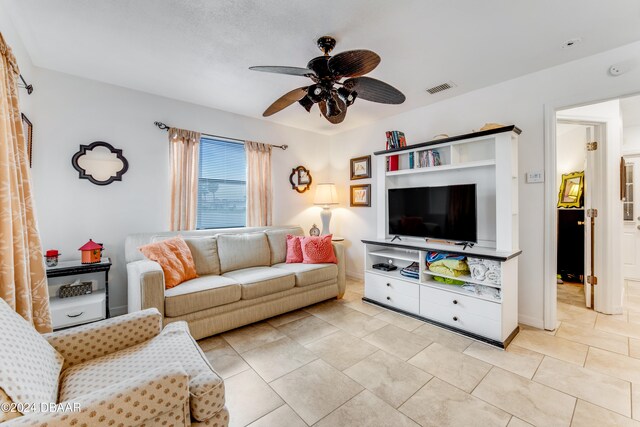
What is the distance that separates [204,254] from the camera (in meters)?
3.00

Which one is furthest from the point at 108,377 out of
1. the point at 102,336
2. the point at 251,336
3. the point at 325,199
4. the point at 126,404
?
the point at 325,199

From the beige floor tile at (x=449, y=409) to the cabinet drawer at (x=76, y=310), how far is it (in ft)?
8.41

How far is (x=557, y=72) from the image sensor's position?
8.28 feet

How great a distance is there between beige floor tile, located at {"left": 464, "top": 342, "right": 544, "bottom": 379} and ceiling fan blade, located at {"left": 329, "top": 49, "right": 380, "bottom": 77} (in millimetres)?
2301

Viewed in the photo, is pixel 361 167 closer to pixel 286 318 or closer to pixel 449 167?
pixel 449 167

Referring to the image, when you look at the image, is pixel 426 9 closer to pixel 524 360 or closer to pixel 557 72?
pixel 557 72

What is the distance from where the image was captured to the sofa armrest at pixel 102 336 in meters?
1.35

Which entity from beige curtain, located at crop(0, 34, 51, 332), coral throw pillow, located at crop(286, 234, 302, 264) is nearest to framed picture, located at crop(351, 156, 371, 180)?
coral throw pillow, located at crop(286, 234, 302, 264)

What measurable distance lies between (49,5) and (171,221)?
6.73ft

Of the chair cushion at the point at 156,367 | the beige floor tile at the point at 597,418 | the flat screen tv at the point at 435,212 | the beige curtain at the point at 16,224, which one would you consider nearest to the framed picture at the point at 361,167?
the flat screen tv at the point at 435,212

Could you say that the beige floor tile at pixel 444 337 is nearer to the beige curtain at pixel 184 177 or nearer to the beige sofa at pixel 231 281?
the beige sofa at pixel 231 281

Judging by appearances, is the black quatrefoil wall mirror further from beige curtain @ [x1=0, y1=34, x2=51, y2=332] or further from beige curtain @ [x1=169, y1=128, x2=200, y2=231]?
beige curtain @ [x1=0, y1=34, x2=51, y2=332]

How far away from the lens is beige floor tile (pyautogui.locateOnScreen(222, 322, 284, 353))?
7.84 ft

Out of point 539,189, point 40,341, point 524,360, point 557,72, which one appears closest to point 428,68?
point 557,72
